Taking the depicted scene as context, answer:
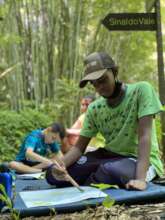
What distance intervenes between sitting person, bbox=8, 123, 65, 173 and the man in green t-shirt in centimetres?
141

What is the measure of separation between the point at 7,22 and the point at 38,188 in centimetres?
605

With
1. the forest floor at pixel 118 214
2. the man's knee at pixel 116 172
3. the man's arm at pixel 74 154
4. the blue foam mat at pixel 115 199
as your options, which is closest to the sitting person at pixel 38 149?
the man's arm at pixel 74 154

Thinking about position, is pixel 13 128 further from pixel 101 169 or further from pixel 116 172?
pixel 116 172

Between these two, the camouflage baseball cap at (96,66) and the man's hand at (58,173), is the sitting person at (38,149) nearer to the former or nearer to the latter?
the man's hand at (58,173)

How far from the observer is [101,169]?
9.36 feet

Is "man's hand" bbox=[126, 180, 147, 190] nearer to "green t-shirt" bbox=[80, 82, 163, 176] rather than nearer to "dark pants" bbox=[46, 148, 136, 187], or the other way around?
"dark pants" bbox=[46, 148, 136, 187]

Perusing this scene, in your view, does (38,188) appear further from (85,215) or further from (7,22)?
(7,22)

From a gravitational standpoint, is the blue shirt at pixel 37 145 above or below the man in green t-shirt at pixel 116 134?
below

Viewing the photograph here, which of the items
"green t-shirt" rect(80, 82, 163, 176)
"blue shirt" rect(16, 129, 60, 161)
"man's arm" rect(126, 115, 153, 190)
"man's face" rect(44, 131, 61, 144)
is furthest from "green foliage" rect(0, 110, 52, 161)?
"man's arm" rect(126, 115, 153, 190)

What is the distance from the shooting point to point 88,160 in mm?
3148

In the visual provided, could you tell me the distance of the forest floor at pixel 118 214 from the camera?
7.11ft

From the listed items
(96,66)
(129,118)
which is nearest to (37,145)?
(129,118)

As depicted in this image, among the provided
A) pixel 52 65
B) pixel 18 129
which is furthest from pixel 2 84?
pixel 18 129

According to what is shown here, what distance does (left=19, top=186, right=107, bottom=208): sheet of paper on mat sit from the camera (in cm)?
245
